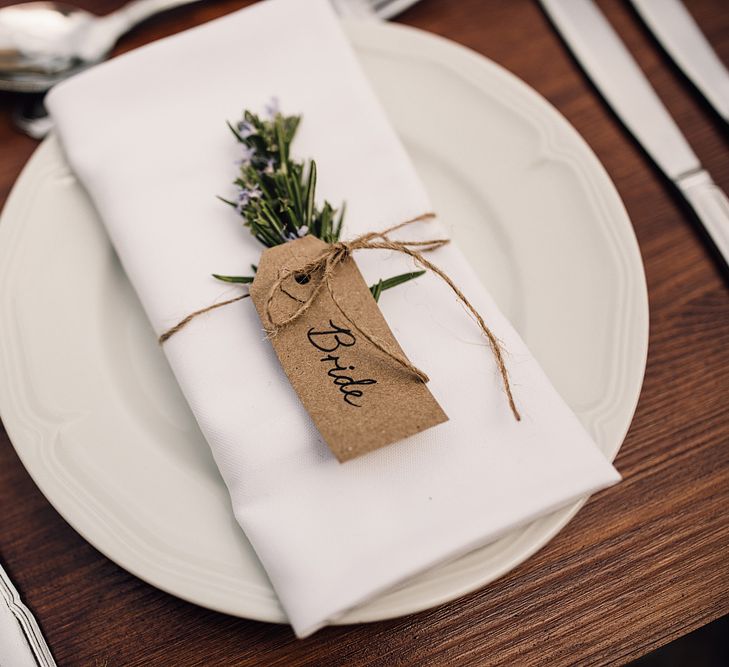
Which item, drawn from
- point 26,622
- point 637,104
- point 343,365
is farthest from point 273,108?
point 26,622

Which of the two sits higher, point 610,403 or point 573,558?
point 610,403

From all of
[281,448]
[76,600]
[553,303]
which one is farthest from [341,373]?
[76,600]

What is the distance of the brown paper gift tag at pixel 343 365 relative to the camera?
21.9 inches

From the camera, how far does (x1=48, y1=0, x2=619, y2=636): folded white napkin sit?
55 cm

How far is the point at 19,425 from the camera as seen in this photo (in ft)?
2.06

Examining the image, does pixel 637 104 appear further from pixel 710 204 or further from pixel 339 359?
pixel 339 359

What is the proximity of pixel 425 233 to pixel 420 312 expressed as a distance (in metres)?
0.09

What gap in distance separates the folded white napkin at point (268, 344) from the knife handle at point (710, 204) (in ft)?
1.01

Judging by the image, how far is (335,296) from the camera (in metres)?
0.60

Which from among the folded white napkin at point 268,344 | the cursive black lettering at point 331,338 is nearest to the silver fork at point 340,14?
the folded white napkin at point 268,344

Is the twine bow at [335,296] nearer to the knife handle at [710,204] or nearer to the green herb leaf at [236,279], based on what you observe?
the green herb leaf at [236,279]

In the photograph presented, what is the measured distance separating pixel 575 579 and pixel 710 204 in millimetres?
451

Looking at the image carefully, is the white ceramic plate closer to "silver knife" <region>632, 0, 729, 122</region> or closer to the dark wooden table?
the dark wooden table

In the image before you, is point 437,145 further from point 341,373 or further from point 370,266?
point 341,373
